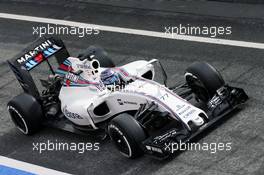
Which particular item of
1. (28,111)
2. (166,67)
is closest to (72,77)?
(28,111)

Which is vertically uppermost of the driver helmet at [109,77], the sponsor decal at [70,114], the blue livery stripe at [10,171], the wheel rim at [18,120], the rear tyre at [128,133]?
the driver helmet at [109,77]

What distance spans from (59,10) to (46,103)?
577cm

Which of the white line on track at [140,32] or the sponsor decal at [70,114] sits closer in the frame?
the sponsor decal at [70,114]

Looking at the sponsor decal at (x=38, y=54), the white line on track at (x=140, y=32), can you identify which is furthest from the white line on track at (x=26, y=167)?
the white line on track at (x=140, y=32)

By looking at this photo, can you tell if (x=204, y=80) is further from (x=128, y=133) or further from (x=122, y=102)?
(x=128, y=133)

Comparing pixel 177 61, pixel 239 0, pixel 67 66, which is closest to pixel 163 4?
pixel 239 0

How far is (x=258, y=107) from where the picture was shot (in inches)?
427

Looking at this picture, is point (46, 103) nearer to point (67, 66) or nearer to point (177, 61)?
point (67, 66)

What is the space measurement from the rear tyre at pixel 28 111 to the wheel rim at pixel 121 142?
5.48 ft

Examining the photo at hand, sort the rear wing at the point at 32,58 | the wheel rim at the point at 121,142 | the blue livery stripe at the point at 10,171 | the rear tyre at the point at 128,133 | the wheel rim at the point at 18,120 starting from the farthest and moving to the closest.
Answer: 1. the rear wing at the point at 32,58
2. the wheel rim at the point at 18,120
3. the blue livery stripe at the point at 10,171
4. the wheel rim at the point at 121,142
5. the rear tyre at the point at 128,133

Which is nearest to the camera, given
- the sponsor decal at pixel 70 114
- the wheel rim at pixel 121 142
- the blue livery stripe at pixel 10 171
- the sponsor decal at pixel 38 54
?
the wheel rim at pixel 121 142

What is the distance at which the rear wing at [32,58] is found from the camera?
37.2 feet

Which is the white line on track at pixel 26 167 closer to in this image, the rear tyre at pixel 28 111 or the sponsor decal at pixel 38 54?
the rear tyre at pixel 28 111

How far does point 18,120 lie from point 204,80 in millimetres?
3115
